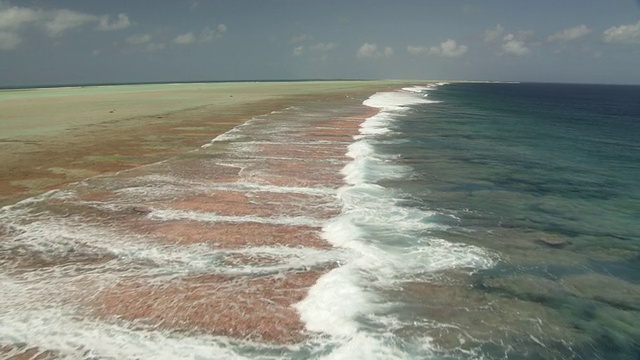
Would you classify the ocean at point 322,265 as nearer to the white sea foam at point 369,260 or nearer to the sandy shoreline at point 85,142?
the white sea foam at point 369,260

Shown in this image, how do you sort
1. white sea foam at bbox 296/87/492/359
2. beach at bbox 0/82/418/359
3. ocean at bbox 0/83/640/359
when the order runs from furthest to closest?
beach at bbox 0/82/418/359 → white sea foam at bbox 296/87/492/359 → ocean at bbox 0/83/640/359

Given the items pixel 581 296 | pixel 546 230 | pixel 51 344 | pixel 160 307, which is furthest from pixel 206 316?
pixel 546 230

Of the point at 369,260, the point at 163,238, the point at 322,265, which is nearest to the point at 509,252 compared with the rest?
the point at 369,260

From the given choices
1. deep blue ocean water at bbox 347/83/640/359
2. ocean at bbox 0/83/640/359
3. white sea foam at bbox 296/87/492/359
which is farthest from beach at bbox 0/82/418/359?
deep blue ocean water at bbox 347/83/640/359

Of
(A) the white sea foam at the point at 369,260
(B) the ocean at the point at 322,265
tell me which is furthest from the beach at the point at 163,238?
(A) the white sea foam at the point at 369,260

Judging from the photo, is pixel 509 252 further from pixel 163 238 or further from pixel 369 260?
pixel 163 238

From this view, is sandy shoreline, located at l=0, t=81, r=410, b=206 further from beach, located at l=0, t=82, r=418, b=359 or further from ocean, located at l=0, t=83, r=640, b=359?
ocean, located at l=0, t=83, r=640, b=359

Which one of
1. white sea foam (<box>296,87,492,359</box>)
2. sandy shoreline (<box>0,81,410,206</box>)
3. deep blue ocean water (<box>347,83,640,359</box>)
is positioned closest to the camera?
white sea foam (<box>296,87,492,359</box>)
